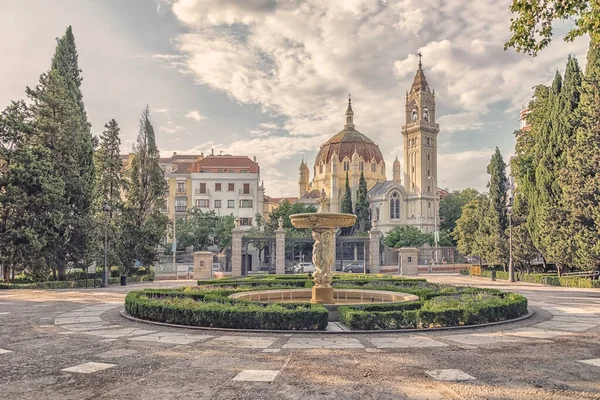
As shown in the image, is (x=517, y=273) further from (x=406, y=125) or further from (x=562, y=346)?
(x=406, y=125)

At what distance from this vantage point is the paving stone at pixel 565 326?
11518 millimetres

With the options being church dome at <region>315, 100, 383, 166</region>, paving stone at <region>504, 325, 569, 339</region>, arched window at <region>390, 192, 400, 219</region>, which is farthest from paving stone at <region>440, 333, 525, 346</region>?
church dome at <region>315, 100, 383, 166</region>

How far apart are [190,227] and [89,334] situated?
48.2 meters

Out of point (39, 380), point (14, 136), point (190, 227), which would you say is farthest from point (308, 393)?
point (190, 227)

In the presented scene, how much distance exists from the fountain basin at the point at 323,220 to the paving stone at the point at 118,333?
5.70 meters

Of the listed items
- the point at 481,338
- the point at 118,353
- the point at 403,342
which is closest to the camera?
the point at 118,353

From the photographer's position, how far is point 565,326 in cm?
1199

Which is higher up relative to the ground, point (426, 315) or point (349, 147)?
→ point (349, 147)

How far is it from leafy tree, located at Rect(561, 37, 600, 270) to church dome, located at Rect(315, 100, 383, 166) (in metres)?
67.7

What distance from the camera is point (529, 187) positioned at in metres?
31.6

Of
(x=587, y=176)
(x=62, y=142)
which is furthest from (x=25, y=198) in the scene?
(x=587, y=176)

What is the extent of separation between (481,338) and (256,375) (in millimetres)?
5614

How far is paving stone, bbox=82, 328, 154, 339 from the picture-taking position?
35.2 ft

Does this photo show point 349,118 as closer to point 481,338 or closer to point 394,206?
point 394,206
